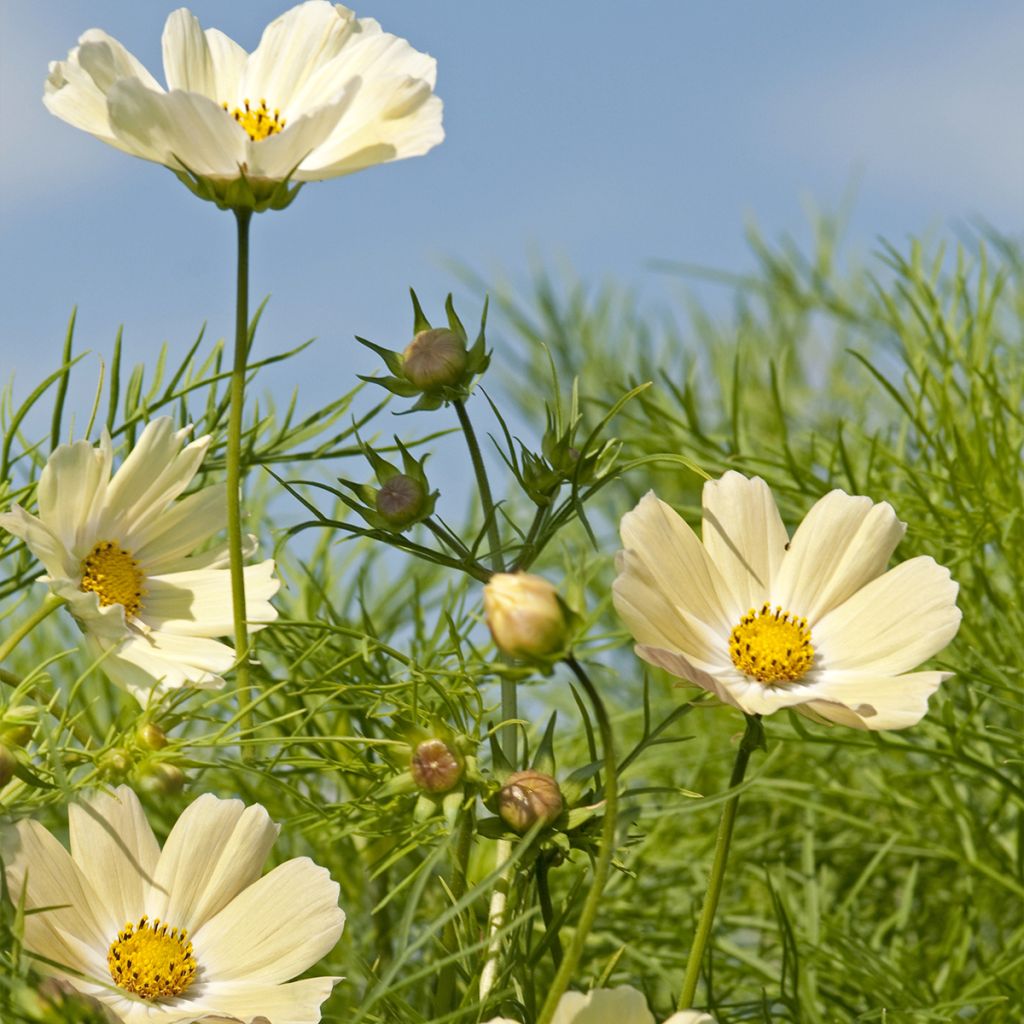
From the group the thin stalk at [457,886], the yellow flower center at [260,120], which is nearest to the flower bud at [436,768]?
the thin stalk at [457,886]

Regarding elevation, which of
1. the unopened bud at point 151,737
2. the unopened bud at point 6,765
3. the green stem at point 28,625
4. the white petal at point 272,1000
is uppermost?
the green stem at point 28,625

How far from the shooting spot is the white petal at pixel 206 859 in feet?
1.34

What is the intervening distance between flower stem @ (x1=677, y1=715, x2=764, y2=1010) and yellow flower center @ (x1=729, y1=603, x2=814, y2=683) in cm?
5

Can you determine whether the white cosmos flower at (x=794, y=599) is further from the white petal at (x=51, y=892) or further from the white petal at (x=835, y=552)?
the white petal at (x=51, y=892)

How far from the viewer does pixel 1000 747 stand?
0.71m

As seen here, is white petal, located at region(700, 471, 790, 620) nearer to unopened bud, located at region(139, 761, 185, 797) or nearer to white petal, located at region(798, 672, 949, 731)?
white petal, located at region(798, 672, 949, 731)

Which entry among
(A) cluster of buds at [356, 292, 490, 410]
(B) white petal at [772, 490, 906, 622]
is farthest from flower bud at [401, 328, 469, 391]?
(B) white petal at [772, 490, 906, 622]

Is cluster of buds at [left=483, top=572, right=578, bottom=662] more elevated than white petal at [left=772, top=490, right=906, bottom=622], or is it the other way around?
cluster of buds at [left=483, top=572, right=578, bottom=662]

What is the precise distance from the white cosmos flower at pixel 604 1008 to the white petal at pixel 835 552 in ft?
0.44

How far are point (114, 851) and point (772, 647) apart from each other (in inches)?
7.4

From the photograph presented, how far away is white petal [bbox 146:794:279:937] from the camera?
0.41m

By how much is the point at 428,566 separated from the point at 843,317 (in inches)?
21.6

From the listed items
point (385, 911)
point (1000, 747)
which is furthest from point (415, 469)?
point (1000, 747)

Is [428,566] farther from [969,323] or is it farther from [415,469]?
[415,469]
